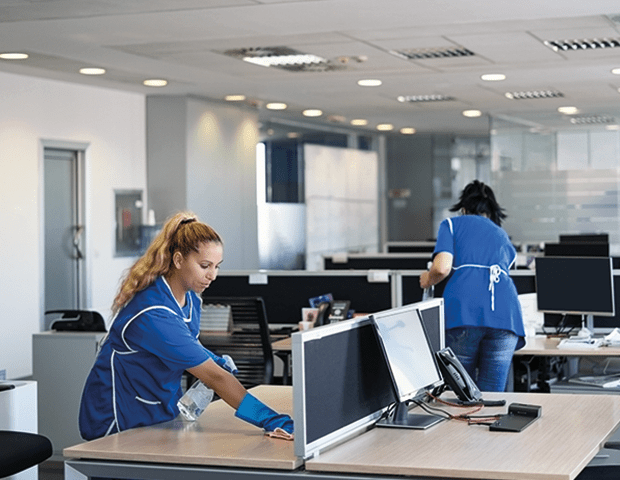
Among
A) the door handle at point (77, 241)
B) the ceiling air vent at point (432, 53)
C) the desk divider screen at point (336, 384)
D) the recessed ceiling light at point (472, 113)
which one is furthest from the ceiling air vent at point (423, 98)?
the desk divider screen at point (336, 384)

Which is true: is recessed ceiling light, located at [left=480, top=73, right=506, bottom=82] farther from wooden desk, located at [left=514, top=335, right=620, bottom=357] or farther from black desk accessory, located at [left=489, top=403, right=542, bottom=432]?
black desk accessory, located at [left=489, top=403, right=542, bottom=432]

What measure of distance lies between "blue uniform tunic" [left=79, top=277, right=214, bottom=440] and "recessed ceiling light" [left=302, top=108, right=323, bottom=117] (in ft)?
28.3

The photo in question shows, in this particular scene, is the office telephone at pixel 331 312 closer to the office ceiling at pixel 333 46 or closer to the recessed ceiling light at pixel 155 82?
the office ceiling at pixel 333 46

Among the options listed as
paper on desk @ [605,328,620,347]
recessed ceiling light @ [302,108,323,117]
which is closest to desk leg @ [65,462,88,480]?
paper on desk @ [605,328,620,347]

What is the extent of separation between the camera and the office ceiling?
18.3ft

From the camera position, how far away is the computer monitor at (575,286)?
5.71 metres

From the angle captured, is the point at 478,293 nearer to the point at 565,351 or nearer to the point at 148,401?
the point at 565,351

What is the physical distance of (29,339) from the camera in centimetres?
838

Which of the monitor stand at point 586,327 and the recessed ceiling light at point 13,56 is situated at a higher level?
the recessed ceiling light at point 13,56

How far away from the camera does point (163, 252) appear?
3137 mm

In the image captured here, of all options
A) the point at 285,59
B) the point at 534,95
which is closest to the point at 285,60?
the point at 285,59

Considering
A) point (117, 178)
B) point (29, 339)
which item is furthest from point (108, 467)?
point (117, 178)

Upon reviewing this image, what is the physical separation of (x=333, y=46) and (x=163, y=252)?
13.3ft

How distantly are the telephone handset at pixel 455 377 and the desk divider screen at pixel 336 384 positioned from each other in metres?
0.29
